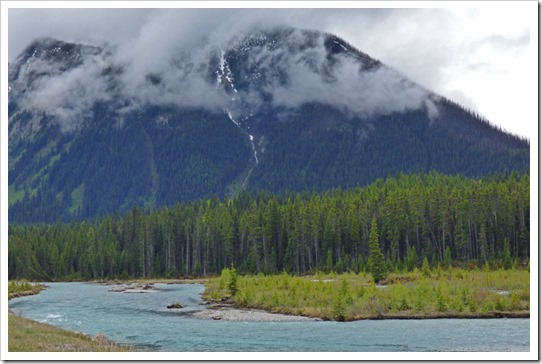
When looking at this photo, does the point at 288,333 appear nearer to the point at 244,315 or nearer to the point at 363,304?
the point at 363,304

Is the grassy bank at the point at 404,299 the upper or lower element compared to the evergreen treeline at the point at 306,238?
lower

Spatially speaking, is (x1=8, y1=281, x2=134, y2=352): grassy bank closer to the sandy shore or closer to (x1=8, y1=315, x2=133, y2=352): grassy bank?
(x1=8, y1=315, x2=133, y2=352): grassy bank

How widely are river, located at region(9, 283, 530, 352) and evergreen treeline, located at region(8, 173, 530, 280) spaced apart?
101ft

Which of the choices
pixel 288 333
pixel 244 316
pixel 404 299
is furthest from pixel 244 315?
pixel 404 299

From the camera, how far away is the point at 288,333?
35.8 meters

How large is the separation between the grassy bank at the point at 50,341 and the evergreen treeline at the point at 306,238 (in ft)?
157

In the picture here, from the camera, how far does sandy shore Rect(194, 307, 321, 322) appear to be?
4312 cm

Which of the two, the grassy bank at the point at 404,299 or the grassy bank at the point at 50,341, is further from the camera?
the grassy bank at the point at 404,299

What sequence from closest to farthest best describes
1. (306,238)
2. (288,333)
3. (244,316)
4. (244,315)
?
(288,333)
(244,316)
(244,315)
(306,238)

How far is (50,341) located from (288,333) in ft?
45.1

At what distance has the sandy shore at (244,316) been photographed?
43.1 m

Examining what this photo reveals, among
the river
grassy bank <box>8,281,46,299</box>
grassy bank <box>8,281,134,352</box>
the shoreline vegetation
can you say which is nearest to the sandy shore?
the shoreline vegetation

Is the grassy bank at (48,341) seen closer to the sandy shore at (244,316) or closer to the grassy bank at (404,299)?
the sandy shore at (244,316)

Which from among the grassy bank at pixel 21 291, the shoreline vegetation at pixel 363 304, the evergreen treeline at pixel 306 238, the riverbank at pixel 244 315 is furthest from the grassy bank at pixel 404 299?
the grassy bank at pixel 21 291
